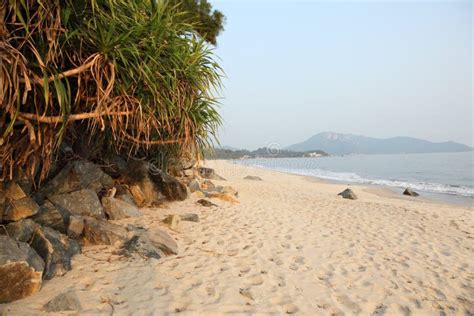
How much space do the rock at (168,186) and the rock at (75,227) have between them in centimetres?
255

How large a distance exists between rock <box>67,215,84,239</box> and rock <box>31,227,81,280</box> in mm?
259

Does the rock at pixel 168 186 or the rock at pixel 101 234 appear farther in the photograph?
the rock at pixel 168 186

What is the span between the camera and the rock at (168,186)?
686 cm

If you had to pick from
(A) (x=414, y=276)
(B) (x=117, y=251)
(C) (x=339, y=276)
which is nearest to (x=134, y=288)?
(B) (x=117, y=251)

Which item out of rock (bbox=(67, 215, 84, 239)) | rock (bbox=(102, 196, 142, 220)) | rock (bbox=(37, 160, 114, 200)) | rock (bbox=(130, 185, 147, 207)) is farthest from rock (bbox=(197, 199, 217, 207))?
rock (bbox=(67, 215, 84, 239))

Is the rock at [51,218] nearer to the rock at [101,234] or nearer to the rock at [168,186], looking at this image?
the rock at [101,234]

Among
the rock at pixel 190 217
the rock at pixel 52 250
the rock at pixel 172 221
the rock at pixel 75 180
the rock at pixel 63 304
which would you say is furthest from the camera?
the rock at pixel 190 217

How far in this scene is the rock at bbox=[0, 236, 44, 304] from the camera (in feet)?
9.09

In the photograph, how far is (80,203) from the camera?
4730mm

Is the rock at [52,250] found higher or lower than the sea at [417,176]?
higher

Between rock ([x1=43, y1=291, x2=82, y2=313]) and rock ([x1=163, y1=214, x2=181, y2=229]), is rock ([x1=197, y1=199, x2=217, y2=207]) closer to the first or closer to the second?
rock ([x1=163, y1=214, x2=181, y2=229])

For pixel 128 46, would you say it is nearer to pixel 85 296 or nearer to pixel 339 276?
pixel 85 296

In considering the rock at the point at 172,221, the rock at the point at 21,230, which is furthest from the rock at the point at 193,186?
the rock at the point at 21,230

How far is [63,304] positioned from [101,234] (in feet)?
5.00
